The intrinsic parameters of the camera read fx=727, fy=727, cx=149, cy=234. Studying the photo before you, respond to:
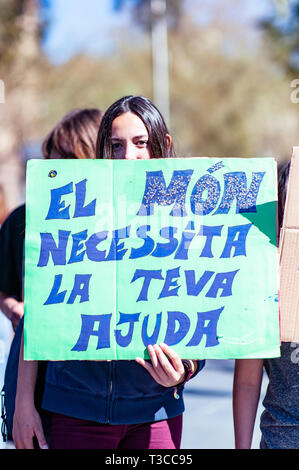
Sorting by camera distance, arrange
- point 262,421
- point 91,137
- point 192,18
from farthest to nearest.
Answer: point 192,18 → point 91,137 → point 262,421

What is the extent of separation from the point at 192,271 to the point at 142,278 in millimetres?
149

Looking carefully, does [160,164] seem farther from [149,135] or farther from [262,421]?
[262,421]

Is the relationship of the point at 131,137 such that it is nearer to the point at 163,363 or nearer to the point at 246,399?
the point at 163,363

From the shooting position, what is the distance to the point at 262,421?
2.26 m

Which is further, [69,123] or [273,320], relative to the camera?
[69,123]

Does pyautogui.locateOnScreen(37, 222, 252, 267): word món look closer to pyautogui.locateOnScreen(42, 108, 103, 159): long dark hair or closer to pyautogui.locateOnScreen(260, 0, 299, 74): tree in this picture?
pyautogui.locateOnScreen(42, 108, 103, 159): long dark hair

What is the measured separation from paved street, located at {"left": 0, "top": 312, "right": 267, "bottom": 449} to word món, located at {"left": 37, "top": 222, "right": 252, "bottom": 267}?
6.16 ft

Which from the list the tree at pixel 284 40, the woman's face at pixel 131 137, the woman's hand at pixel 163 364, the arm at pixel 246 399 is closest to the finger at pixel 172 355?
the woman's hand at pixel 163 364

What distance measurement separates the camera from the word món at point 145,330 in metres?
2.12

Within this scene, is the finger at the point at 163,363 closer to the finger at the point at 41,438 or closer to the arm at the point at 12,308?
the finger at the point at 41,438

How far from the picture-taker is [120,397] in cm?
227

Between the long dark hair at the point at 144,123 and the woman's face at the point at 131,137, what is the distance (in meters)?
0.01

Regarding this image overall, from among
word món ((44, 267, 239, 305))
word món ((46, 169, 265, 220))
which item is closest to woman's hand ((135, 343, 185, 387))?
word món ((44, 267, 239, 305))

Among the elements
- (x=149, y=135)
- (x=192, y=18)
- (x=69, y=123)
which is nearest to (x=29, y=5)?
(x=69, y=123)
